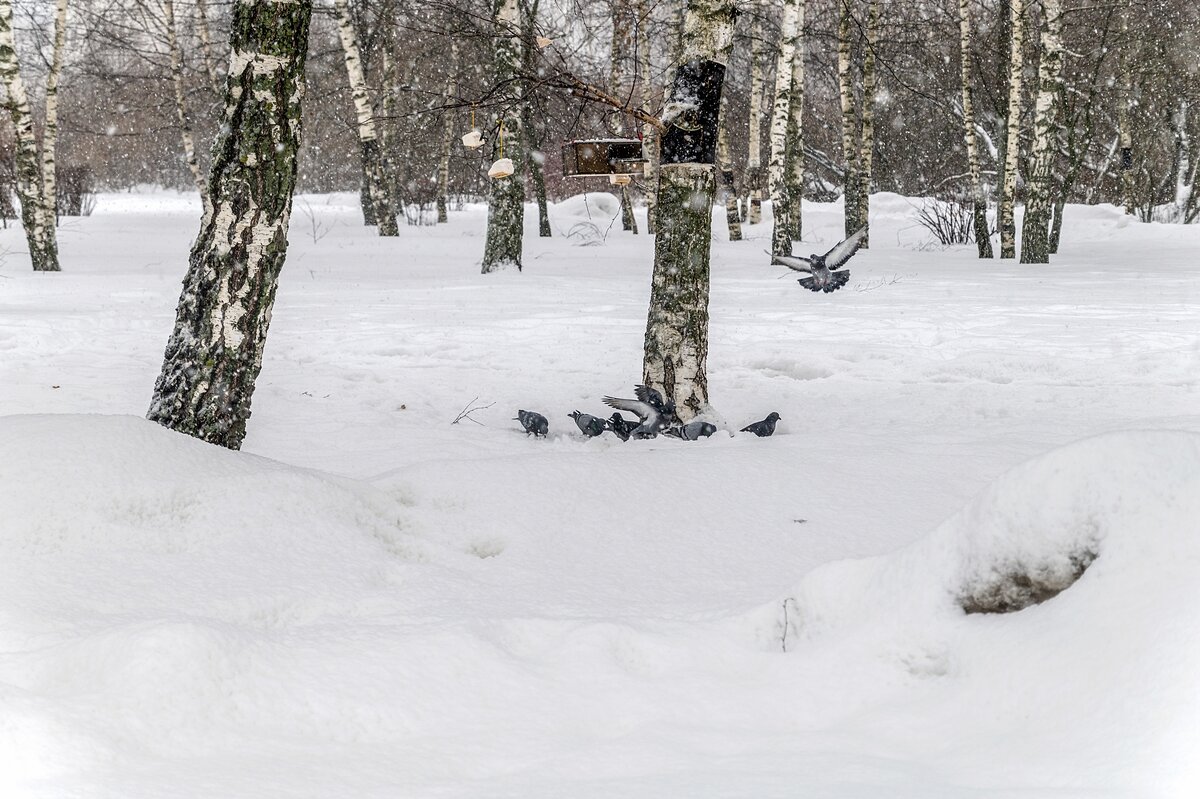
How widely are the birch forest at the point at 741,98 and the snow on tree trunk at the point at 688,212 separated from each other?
265 millimetres

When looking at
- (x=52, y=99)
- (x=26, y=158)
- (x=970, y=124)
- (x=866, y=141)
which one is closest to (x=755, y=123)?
(x=866, y=141)

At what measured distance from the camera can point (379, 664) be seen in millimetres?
2307

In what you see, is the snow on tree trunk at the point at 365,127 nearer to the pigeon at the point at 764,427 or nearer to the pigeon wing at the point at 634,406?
the pigeon wing at the point at 634,406

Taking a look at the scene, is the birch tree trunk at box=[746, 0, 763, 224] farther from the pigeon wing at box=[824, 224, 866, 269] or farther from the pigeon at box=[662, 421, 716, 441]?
the pigeon at box=[662, 421, 716, 441]

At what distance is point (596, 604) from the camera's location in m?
2.87

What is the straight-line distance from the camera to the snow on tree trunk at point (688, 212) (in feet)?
16.8

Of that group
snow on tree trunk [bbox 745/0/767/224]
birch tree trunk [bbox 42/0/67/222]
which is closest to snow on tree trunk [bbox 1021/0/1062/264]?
snow on tree trunk [bbox 745/0/767/224]

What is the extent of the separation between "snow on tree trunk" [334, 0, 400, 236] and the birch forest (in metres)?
0.06

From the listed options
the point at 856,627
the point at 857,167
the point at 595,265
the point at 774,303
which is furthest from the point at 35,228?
the point at 856,627

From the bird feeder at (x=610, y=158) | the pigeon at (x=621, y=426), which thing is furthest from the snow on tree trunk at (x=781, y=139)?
the pigeon at (x=621, y=426)

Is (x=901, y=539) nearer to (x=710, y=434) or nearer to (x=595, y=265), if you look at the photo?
(x=710, y=434)

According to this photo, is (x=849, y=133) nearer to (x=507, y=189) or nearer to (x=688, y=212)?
(x=507, y=189)

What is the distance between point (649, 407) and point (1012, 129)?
34.3 ft

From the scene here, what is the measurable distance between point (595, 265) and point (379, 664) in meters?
11.9
